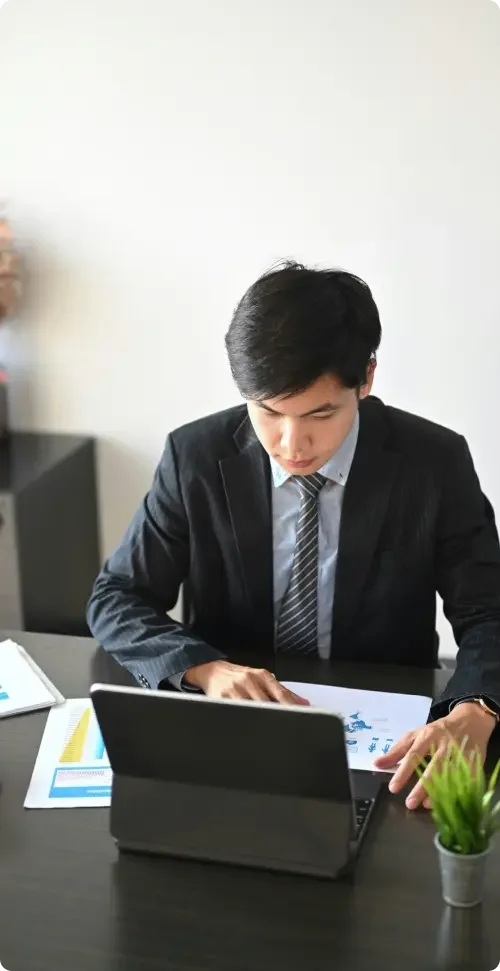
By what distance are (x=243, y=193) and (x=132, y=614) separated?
1384mm

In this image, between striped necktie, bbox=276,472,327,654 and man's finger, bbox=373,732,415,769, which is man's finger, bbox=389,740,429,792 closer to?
man's finger, bbox=373,732,415,769

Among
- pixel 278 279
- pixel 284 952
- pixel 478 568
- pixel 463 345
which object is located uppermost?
pixel 278 279

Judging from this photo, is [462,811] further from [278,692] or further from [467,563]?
[467,563]

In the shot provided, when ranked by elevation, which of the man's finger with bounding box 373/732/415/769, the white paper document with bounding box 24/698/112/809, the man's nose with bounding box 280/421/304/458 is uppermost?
the man's nose with bounding box 280/421/304/458

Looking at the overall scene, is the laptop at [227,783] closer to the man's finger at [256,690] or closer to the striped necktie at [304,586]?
the man's finger at [256,690]

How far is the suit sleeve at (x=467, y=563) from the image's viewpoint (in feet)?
5.40

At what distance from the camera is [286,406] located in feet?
5.02

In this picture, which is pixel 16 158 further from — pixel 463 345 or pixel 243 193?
pixel 463 345

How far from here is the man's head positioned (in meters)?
1.50

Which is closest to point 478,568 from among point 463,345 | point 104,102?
point 463,345

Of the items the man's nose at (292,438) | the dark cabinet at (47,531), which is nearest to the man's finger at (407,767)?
the man's nose at (292,438)

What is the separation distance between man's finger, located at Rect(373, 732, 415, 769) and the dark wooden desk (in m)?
0.06

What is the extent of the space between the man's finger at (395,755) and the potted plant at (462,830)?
0.81 ft

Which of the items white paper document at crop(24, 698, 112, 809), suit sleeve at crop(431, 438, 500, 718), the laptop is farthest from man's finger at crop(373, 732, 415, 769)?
Result: white paper document at crop(24, 698, 112, 809)
